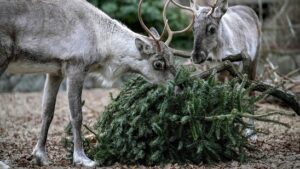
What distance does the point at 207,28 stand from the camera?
8430mm

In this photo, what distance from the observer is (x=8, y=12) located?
6195mm

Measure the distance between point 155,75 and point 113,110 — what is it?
61 centimetres

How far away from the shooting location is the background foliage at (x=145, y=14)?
1414 cm

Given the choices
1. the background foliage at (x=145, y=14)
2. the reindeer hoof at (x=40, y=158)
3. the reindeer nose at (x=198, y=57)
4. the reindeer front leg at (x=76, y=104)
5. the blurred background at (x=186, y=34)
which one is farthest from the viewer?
the background foliage at (x=145, y=14)

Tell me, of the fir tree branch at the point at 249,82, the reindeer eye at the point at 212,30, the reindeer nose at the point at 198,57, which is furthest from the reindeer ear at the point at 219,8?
the fir tree branch at the point at 249,82

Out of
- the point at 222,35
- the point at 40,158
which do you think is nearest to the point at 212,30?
the point at 222,35

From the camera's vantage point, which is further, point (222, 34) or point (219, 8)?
point (222, 34)

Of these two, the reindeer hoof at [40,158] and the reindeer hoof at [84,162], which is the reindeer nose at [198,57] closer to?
the reindeer hoof at [84,162]

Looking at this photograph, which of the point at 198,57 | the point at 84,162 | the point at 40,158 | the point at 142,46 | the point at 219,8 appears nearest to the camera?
the point at 84,162

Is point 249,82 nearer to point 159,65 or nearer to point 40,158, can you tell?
point 159,65

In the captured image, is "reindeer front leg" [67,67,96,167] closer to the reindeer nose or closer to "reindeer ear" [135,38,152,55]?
"reindeer ear" [135,38,152,55]

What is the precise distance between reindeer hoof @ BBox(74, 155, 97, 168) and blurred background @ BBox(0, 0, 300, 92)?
7428mm

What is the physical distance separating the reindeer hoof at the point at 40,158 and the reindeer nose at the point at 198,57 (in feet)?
8.19

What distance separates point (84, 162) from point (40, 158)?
22.1 inches
